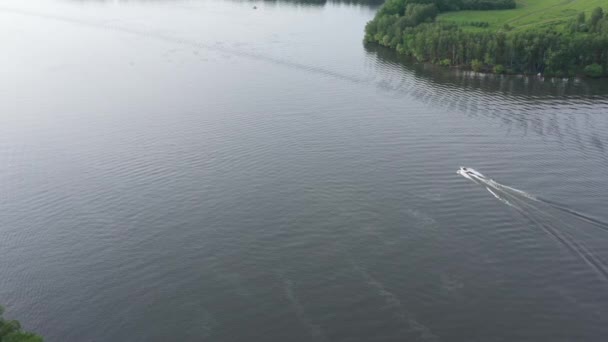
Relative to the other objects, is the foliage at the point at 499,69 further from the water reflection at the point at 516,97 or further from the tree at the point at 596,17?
the tree at the point at 596,17

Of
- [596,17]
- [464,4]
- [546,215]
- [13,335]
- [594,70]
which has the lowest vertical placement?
[13,335]

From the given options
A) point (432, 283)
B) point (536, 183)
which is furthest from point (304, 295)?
point (536, 183)

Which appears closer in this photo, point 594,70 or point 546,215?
point 546,215

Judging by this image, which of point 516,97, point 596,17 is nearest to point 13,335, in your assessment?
point 516,97

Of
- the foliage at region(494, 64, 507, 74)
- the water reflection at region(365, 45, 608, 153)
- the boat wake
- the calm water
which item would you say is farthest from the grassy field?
the boat wake

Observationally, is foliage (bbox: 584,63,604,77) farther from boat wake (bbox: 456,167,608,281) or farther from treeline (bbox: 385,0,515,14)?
boat wake (bbox: 456,167,608,281)

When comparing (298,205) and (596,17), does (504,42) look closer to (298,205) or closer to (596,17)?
(596,17)
